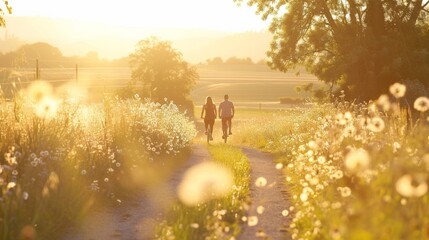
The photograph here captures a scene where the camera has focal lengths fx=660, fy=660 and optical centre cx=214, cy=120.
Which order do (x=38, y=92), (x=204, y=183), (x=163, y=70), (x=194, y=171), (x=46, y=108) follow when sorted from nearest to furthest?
(x=46, y=108), (x=38, y=92), (x=204, y=183), (x=194, y=171), (x=163, y=70)

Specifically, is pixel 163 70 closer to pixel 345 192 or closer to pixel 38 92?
pixel 38 92

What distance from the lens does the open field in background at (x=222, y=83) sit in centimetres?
9694

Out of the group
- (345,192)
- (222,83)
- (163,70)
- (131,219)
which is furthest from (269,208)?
(222,83)

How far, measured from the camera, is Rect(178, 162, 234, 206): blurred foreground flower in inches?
426

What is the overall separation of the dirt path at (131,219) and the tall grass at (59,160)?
0.82 feet

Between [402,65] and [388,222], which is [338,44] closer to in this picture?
[402,65]

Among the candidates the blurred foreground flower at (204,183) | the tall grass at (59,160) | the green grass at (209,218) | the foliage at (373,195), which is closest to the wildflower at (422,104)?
the foliage at (373,195)

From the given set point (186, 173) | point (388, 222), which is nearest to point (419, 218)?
point (388, 222)

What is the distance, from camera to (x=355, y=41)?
2986 cm

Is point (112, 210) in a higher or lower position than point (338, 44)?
lower

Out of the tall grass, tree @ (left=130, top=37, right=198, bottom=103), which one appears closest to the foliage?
the tall grass

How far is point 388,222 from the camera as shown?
6.09 meters

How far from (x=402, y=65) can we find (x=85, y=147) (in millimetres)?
21679

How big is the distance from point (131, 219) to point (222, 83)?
12527 centimetres
